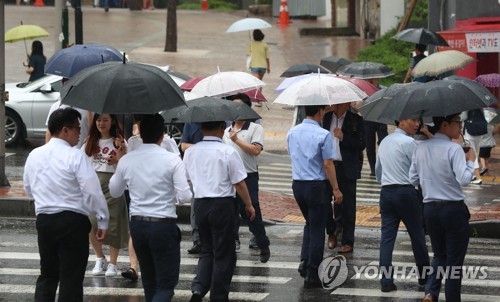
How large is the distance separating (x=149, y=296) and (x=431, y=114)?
280cm

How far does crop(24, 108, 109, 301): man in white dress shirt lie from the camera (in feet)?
28.3

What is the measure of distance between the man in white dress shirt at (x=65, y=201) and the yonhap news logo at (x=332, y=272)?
2866 millimetres

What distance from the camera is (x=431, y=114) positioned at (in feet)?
30.7

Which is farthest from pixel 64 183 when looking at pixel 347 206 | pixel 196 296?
pixel 347 206

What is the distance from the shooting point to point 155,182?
865 cm

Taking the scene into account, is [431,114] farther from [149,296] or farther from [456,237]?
[149,296]

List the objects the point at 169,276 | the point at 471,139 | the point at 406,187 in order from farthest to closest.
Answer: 1. the point at 471,139
2. the point at 406,187
3. the point at 169,276

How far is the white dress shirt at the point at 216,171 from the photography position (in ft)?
31.2

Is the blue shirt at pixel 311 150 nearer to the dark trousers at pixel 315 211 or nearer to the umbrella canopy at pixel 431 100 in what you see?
the dark trousers at pixel 315 211

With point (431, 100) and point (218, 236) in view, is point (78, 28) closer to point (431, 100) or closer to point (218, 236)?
point (218, 236)

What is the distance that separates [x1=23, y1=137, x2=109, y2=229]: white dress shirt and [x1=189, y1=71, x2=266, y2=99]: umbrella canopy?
11.5 ft

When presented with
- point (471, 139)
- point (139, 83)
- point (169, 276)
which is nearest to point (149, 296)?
point (169, 276)

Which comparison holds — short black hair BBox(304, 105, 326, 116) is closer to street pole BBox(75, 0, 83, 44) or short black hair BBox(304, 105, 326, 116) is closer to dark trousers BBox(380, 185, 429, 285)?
dark trousers BBox(380, 185, 429, 285)

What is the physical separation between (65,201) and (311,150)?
9.87 feet
